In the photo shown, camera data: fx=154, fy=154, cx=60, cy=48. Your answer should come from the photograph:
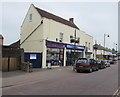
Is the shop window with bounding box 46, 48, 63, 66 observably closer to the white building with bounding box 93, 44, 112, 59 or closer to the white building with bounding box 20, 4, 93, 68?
the white building with bounding box 20, 4, 93, 68

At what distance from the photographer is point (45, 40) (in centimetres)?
2277

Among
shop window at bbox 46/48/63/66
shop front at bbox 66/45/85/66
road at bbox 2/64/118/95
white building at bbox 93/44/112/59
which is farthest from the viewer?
white building at bbox 93/44/112/59

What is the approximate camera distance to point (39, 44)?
76.0 feet

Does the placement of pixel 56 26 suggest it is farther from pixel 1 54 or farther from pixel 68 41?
pixel 1 54

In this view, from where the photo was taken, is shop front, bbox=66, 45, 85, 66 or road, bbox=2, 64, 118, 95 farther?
shop front, bbox=66, 45, 85, 66

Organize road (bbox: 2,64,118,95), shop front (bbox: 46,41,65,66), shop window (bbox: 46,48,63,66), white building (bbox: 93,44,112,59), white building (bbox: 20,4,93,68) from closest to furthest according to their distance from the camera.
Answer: road (bbox: 2,64,118,95) < white building (bbox: 20,4,93,68) < shop front (bbox: 46,41,65,66) < shop window (bbox: 46,48,63,66) < white building (bbox: 93,44,112,59)

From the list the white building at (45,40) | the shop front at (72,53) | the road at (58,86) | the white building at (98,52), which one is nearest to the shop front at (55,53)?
the white building at (45,40)

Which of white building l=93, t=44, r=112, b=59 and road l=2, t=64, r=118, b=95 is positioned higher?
white building l=93, t=44, r=112, b=59

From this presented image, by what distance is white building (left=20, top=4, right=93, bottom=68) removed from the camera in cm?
2245

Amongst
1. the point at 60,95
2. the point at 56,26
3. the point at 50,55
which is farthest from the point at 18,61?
the point at 60,95

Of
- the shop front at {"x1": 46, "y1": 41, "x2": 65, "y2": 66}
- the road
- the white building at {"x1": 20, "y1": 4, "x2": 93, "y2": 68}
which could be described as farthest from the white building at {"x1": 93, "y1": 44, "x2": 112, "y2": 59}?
the road

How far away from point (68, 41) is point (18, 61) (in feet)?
41.7

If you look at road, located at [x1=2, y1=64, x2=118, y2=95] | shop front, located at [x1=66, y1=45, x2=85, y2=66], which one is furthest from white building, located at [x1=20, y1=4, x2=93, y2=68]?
road, located at [x1=2, y1=64, x2=118, y2=95]

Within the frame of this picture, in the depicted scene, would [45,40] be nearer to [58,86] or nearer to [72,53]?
[72,53]
